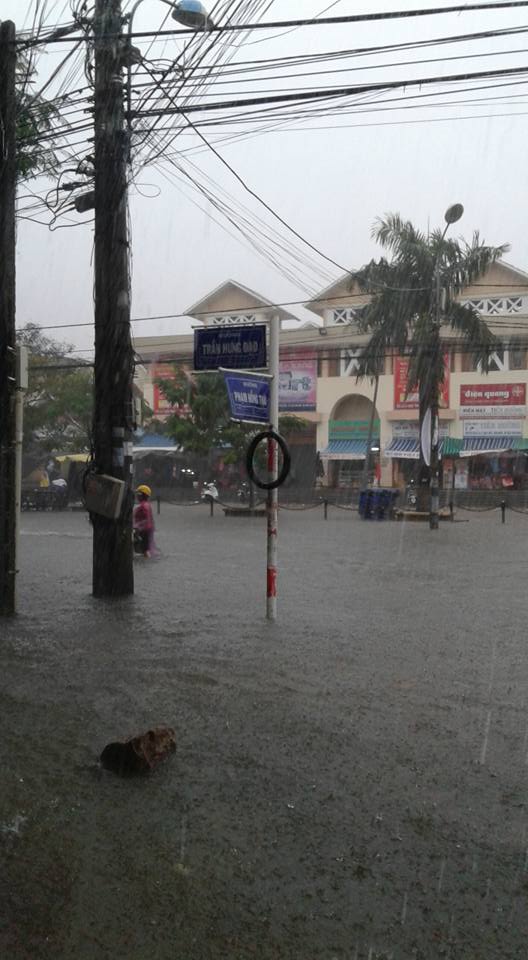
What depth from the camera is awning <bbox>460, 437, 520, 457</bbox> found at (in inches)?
1694

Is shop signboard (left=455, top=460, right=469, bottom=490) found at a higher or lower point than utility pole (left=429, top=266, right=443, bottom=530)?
lower

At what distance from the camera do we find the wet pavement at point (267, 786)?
3.40m

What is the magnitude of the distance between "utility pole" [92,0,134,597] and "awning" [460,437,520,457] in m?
33.9

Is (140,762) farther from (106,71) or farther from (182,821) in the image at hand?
(106,71)

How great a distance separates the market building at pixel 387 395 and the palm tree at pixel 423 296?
11139 mm

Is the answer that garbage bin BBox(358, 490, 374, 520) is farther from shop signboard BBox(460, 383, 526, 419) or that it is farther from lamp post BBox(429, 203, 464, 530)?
shop signboard BBox(460, 383, 526, 419)

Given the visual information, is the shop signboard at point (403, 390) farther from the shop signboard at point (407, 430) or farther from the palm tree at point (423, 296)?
the palm tree at point (423, 296)

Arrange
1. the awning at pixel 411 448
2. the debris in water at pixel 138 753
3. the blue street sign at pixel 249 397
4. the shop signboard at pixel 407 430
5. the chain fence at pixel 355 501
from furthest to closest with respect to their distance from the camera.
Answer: the shop signboard at pixel 407 430 < the awning at pixel 411 448 < the chain fence at pixel 355 501 < the blue street sign at pixel 249 397 < the debris in water at pixel 138 753

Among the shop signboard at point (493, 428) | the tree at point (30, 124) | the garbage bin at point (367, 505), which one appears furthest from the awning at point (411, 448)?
the tree at point (30, 124)

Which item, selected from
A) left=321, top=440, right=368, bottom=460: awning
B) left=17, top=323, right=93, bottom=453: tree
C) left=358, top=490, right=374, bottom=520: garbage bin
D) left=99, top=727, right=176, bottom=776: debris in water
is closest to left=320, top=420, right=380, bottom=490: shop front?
left=321, top=440, right=368, bottom=460: awning

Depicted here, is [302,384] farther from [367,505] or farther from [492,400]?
[367,505]

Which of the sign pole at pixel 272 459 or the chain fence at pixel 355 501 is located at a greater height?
the sign pole at pixel 272 459

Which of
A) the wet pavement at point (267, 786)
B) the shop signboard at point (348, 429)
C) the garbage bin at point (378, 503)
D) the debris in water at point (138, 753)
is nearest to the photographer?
the wet pavement at point (267, 786)

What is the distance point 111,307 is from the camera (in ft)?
35.3
